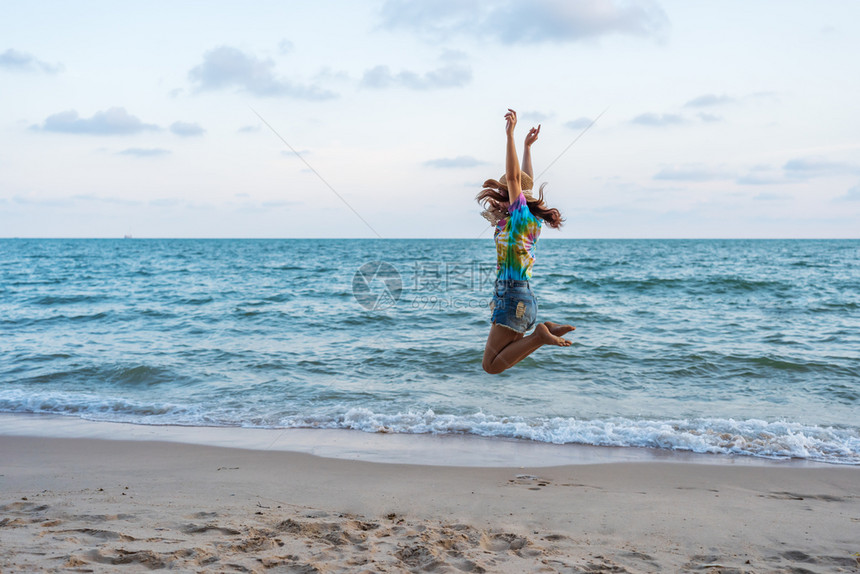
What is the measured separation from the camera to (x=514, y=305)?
16.1 ft

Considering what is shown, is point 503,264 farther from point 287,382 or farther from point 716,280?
point 716,280

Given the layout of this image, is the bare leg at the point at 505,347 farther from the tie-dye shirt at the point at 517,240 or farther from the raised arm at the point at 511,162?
the raised arm at the point at 511,162

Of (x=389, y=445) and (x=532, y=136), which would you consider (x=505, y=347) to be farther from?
(x=389, y=445)

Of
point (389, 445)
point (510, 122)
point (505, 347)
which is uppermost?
point (510, 122)

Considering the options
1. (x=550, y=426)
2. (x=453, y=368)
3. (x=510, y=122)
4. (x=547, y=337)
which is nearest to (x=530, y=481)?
(x=547, y=337)

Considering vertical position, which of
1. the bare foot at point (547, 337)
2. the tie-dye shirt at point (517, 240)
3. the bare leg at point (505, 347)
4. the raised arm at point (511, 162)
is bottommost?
the bare leg at point (505, 347)

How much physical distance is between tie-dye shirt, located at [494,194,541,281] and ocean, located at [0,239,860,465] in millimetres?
3107

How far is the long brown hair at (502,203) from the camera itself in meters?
4.78

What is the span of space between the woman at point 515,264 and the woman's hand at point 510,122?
393 mm

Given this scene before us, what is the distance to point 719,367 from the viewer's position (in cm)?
1088

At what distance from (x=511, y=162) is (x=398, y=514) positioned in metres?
2.90

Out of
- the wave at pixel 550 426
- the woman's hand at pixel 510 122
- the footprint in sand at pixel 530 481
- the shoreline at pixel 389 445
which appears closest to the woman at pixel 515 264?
the woman's hand at pixel 510 122

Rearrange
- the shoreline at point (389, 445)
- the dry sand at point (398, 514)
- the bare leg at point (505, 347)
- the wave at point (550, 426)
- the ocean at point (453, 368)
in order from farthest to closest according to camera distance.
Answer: the ocean at point (453, 368)
the wave at point (550, 426)
the shoreline at point (389, 445)
the bare leg at point (505, 347)
the dry sand at point (398, 514)

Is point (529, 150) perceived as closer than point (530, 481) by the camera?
Yes
